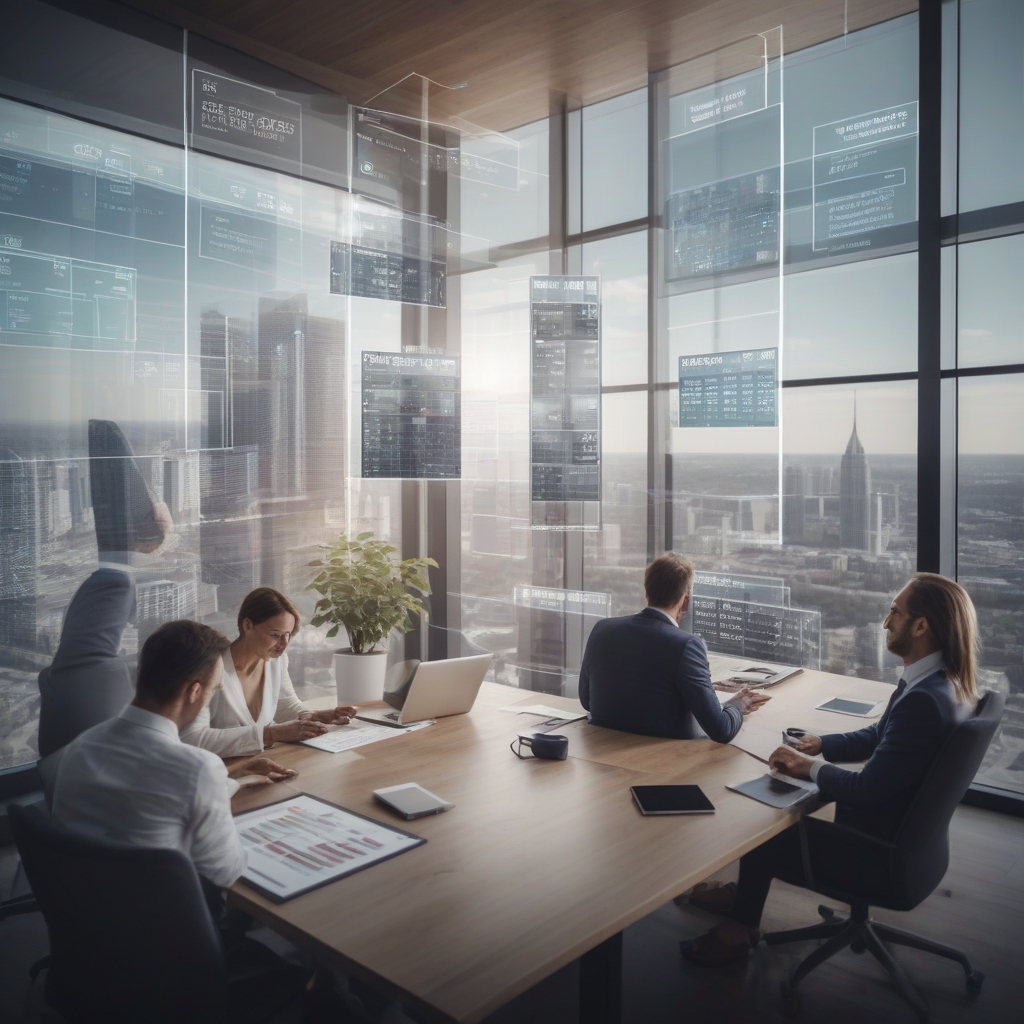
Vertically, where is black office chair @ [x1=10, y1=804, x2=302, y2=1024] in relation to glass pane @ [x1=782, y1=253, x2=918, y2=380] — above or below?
below

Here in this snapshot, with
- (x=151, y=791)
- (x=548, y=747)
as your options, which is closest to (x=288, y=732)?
(x=548, y=747)

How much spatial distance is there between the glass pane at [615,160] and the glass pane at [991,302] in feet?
6.38

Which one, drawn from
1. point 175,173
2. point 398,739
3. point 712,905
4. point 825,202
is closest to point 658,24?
point 825,202

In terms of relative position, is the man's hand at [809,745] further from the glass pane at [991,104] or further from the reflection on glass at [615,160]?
the reflection on glass at [615,160]

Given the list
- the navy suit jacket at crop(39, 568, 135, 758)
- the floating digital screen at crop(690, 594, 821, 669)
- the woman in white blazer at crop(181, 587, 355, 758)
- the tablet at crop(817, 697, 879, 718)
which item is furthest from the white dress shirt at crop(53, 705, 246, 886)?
the floating digital screen at crop(690, 594, 821, 669)

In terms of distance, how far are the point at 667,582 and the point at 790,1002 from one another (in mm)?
1390

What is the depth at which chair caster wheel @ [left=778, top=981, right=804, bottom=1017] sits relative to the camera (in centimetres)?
259

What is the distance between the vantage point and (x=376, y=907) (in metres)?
1.79

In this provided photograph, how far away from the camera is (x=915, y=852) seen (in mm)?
2459

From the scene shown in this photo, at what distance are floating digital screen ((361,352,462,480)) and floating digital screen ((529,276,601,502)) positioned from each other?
61 cm

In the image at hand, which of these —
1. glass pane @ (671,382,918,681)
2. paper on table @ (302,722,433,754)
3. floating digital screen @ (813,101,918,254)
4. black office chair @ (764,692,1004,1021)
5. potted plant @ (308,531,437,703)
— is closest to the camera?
black office chair @ (764,692,1004,1021)

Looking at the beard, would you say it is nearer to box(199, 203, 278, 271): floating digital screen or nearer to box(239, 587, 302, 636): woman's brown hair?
box(239, 587, 302, 636): woman's brown hair

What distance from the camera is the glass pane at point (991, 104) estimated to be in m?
4.06

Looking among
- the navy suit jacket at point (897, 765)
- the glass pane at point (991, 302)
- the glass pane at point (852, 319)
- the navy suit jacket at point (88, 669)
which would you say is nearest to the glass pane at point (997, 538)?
the glass pane at point (991, 302)
